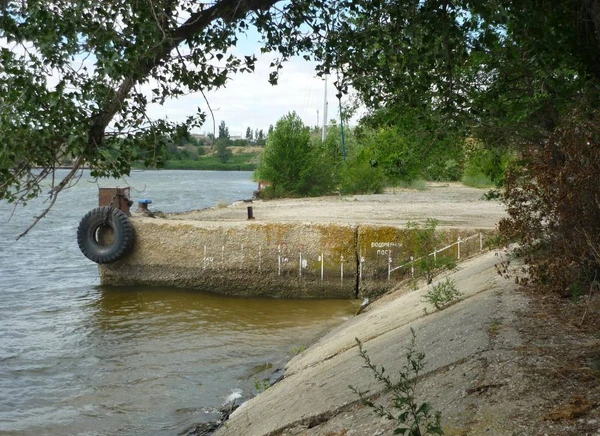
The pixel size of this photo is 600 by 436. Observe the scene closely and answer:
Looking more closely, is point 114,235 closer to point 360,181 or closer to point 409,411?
point 409,411

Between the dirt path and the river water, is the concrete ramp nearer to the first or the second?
the river water

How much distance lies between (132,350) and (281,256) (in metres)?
4.90

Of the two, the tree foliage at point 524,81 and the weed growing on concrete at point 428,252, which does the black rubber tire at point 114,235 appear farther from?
the tree foliage at point 524,81

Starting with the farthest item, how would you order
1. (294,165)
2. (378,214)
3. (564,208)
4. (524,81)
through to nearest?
(294,165) → (378,214) → (524,81) → (564,208)

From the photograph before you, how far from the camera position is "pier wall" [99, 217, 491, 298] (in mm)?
15711

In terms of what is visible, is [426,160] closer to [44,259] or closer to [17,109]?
[17,109]

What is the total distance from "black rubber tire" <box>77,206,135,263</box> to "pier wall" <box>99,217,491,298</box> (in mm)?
296

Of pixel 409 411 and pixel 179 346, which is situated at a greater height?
pixel 409 411

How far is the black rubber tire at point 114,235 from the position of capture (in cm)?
1711

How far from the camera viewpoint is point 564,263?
20.7 feet

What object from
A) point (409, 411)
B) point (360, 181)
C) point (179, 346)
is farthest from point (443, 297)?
point (360, 181)

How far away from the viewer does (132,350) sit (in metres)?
12.0

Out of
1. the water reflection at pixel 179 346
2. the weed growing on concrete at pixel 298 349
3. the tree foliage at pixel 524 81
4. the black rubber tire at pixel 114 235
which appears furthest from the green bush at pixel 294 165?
the tree foliage at pixel 524 81

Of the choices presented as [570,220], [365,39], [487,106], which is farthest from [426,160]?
[570,220]
